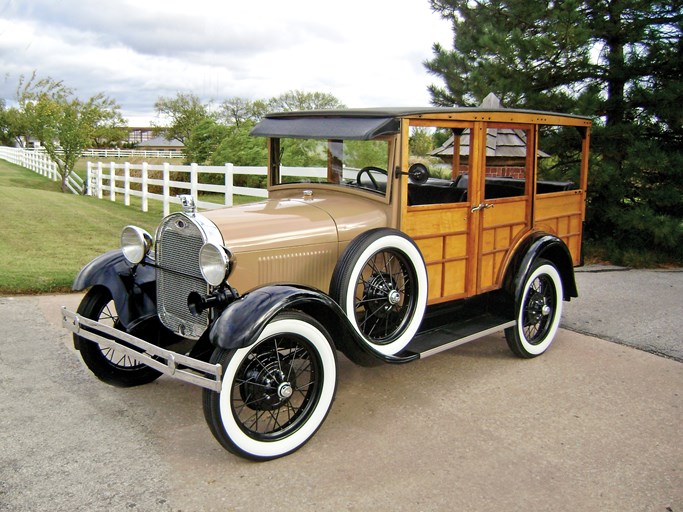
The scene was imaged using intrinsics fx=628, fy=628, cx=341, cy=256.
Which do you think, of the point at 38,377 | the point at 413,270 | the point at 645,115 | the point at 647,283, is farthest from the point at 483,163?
the point at 645,115

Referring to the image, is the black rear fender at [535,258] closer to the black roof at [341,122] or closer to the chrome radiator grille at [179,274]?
the black roof at [341,122]

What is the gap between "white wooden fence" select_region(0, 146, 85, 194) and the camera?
22.3 metres

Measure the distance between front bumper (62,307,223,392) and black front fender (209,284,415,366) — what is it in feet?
0.46

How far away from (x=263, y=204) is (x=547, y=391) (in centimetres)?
237

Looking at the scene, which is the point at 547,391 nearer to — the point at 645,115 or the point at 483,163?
the point at 483,163

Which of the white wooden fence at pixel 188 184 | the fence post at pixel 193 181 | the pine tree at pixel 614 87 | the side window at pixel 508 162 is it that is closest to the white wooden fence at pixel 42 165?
the white wooden fence at pixel 188 184

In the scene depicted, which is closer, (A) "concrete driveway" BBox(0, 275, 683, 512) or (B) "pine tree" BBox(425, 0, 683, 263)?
(A) "concrete driveway" BBox(0, 275, 683, 512)

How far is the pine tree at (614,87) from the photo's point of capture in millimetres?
8367

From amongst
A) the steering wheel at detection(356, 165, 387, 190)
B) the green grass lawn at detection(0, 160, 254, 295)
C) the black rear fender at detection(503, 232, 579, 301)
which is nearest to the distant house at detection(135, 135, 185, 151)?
the green grass lawn at detection(0, 160, 254, 295)

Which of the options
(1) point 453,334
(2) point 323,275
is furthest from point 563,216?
(2) point 323,275

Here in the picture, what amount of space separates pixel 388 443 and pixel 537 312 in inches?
85.2

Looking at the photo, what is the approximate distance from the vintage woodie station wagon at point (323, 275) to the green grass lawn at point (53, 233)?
10.2ft

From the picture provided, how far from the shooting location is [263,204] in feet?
14.7

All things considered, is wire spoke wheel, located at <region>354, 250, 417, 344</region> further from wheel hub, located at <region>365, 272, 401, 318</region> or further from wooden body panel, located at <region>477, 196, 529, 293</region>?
wooden body panel, located at <region>477, 196, 529, 293</region>
